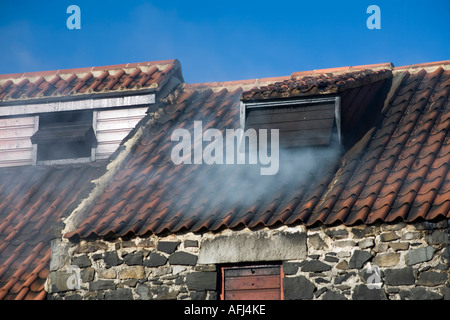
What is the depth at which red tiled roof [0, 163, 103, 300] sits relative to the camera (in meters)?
9.72

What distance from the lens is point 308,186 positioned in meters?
9.48

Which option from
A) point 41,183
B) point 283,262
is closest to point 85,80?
point 41,183

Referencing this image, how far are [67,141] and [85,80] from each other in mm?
1323

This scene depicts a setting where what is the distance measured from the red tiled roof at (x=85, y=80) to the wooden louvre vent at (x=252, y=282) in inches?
183

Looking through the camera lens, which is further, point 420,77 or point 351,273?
point 420,77

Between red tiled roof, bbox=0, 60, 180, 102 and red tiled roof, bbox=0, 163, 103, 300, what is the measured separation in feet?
5.20

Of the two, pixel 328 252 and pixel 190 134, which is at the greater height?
pixel 190 134

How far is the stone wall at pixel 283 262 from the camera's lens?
812cm

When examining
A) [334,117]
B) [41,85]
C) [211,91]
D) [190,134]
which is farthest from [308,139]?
[41,85]

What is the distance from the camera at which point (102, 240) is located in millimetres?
9445

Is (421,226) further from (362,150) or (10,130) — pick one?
(10,130)

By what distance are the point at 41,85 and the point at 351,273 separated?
7.71m

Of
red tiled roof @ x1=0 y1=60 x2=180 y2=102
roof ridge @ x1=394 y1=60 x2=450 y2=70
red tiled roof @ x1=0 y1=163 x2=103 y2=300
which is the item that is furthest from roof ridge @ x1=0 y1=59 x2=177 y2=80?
roof ridge @ x1=394 y1=60 x2=450 y2=70

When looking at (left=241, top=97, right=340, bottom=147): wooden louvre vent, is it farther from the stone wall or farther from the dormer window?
the dormer window
